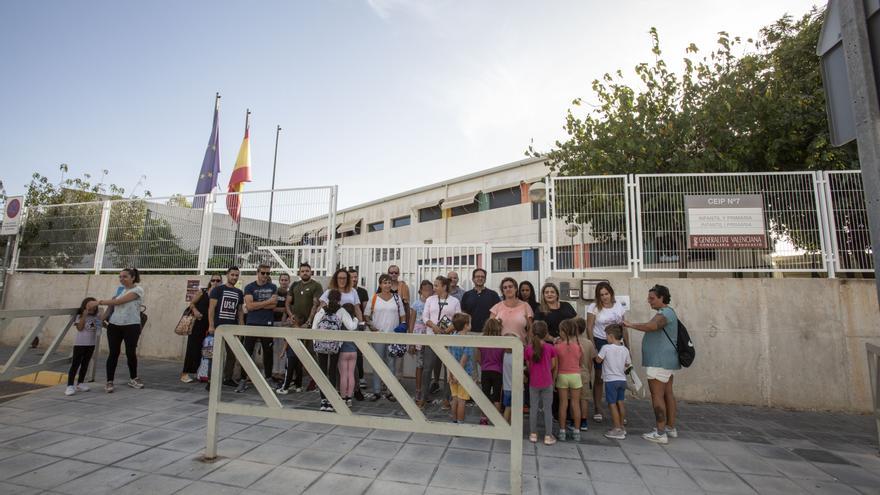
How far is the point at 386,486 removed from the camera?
2879mm

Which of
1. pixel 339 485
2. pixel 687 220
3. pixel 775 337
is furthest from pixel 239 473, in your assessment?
pixel 775 337

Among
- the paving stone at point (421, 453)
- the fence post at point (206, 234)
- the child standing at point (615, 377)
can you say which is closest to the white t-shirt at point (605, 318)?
the child standing at point (615, 377)

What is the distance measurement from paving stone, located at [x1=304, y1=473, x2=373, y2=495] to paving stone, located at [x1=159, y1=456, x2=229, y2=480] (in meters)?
0.91

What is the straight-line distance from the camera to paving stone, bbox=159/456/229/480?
299cm

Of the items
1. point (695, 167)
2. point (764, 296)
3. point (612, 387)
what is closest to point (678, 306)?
point (764, 296)

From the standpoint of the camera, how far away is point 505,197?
22094 millimetres

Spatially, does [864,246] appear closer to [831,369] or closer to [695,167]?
[831,369]

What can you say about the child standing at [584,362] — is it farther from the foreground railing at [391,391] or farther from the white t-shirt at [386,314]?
the white t-shirt at [386,314]

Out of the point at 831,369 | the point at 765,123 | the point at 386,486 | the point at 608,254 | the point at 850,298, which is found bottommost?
the point at 386,486

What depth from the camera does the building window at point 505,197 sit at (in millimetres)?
21406

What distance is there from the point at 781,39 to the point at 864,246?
6494 millimetres

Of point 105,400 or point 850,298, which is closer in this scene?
point 105,400

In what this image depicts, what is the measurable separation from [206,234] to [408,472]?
25.3ft

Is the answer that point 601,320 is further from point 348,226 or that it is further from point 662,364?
point 348,226
